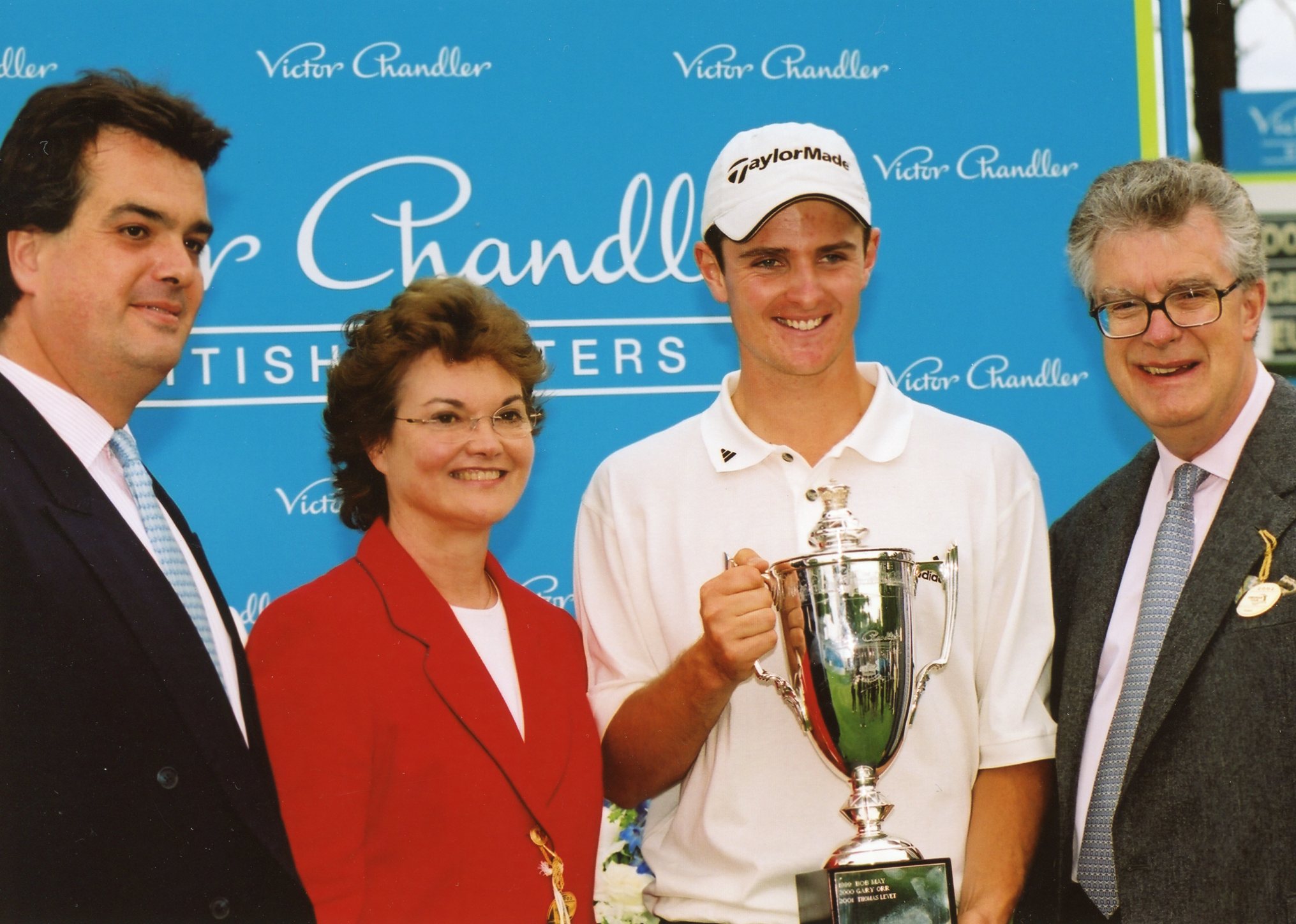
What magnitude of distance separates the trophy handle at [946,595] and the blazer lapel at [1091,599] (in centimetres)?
35

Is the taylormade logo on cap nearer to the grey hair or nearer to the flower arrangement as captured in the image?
the grey hair

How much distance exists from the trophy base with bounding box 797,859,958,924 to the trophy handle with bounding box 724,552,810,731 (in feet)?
1.02

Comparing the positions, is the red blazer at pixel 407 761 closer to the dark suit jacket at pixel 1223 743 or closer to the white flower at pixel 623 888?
the white flower at pixel 623 888

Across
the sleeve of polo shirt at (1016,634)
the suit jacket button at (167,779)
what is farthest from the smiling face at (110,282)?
the sleeve of polo shirt at (1016,634)

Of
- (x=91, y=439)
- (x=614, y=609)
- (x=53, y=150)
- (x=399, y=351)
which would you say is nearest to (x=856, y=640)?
(x=614, y=609)

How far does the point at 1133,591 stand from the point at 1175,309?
0.56m

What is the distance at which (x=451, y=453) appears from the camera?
2520 millimetres

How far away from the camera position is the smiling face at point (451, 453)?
2527 mm

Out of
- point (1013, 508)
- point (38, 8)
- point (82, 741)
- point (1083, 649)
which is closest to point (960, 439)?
point (1013, 508)

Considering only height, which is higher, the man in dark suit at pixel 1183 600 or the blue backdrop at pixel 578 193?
the blue backdrop at pixel 578 193

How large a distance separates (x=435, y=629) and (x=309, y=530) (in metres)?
1.31

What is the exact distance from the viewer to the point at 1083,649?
2633mm

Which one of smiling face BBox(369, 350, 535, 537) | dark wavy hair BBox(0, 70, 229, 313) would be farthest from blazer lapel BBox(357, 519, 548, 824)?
dark wavy hair BBox(0, 70, 229, 313)

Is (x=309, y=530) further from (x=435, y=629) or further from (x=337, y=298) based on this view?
(x=435, y=629)
